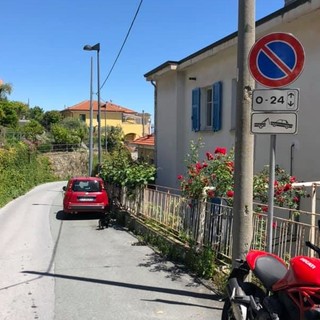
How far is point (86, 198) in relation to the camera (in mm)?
15797

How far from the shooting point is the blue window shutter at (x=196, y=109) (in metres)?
13.6

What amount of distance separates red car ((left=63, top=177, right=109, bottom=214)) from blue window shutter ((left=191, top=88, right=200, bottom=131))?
436 cm

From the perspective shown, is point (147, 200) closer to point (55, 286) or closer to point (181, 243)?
point (181, 243)

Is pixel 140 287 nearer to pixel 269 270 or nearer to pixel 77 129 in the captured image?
pixel 269 270

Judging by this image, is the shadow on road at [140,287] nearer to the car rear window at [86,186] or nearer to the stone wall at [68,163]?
the car rear window at [86,186]

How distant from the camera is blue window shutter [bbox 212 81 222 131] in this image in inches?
473

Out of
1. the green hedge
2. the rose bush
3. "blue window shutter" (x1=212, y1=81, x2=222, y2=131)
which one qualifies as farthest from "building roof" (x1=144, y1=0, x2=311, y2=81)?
the green hedge

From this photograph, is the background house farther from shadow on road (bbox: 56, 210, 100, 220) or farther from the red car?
shadow on road (bbox: 56, 210, 100, 220)

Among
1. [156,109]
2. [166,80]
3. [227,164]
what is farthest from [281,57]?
[156,109]

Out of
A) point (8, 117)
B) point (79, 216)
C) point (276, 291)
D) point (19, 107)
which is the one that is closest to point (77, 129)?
Answer: point (19, 107)

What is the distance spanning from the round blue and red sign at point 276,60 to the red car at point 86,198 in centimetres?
1132

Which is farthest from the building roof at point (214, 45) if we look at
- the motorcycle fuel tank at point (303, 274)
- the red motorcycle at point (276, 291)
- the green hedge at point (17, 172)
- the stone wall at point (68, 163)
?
the stone wall at point (68, 163)

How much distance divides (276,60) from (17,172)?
25925 millimetres

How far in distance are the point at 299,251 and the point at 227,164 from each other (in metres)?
2.34
